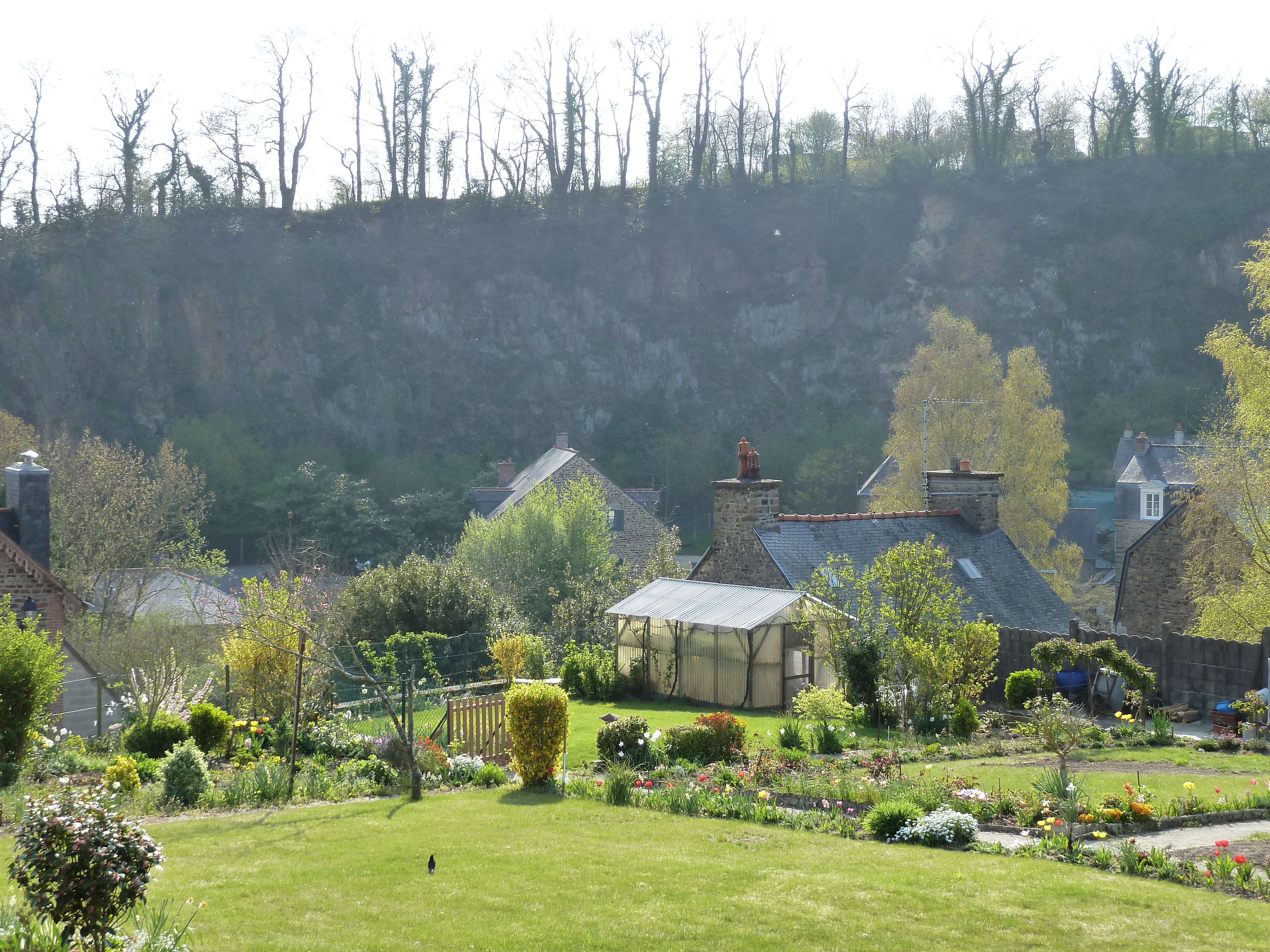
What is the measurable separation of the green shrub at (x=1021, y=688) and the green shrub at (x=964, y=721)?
221 cm

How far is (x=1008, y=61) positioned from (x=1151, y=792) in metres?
63.4

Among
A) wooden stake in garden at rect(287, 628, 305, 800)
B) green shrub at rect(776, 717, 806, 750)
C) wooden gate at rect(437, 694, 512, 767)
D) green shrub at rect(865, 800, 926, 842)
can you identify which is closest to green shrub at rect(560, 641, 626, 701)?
wooden gate at rect(437, 694, 512, 767)

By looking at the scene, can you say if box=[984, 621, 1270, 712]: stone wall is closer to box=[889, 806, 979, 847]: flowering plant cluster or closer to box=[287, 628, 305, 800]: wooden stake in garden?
box=[889, 806, 979, 847]: flowering plant cluster

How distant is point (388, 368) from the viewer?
5872cm

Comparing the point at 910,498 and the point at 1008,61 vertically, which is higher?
the point at 1008,61

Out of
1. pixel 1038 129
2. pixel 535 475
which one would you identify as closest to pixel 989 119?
pixel 1038 129

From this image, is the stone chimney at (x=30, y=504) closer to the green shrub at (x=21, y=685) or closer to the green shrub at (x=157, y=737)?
the green shrub at (x=21, y=685)

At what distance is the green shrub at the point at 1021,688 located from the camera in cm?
1631

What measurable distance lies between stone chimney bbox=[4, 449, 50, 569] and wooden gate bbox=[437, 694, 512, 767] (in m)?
10.3

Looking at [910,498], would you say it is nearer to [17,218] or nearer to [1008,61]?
[1008,61]

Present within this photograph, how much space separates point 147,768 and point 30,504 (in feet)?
30.8

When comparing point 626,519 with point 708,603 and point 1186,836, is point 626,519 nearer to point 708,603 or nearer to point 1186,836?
point 708,603

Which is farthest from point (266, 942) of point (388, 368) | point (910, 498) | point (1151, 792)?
point (388, 368)

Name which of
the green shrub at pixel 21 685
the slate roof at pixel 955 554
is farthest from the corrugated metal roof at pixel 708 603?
the green shrub at pixel 21 685
